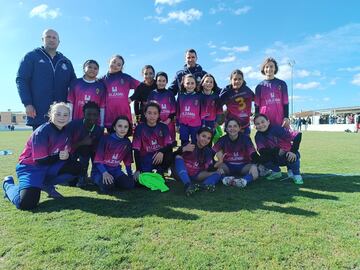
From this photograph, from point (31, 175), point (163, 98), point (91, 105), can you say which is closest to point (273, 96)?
point (163, 98)

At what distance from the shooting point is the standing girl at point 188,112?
6.64 metres

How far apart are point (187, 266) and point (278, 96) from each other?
4780 mm

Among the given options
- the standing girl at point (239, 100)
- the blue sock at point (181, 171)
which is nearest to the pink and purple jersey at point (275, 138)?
the standing girl at point (239, 100)

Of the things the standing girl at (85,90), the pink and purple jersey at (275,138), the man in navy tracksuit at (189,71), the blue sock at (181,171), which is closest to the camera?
the blue sock at (181,171)

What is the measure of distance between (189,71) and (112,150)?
9.06 ft

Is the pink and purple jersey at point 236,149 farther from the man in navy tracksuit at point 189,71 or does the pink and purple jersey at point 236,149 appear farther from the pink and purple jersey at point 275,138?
the man in navy tracksuit at point 189,71

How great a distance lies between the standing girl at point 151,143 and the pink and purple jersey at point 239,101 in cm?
165

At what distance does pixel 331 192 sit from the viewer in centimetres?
493

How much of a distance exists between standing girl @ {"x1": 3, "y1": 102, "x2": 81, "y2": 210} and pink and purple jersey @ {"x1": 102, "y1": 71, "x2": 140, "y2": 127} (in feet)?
4.79

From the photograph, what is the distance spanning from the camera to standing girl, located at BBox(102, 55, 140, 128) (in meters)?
6.23

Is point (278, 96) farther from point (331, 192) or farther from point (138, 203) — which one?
point (138, 203)

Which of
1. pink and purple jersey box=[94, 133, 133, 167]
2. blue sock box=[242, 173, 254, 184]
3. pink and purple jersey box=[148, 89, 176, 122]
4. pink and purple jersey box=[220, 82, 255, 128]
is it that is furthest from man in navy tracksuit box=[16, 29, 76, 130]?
blue sock box=[242, 173, 254, 184]

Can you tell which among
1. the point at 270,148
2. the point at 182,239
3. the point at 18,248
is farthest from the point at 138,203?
the point at 270,148

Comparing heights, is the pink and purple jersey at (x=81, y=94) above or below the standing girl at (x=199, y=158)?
above
